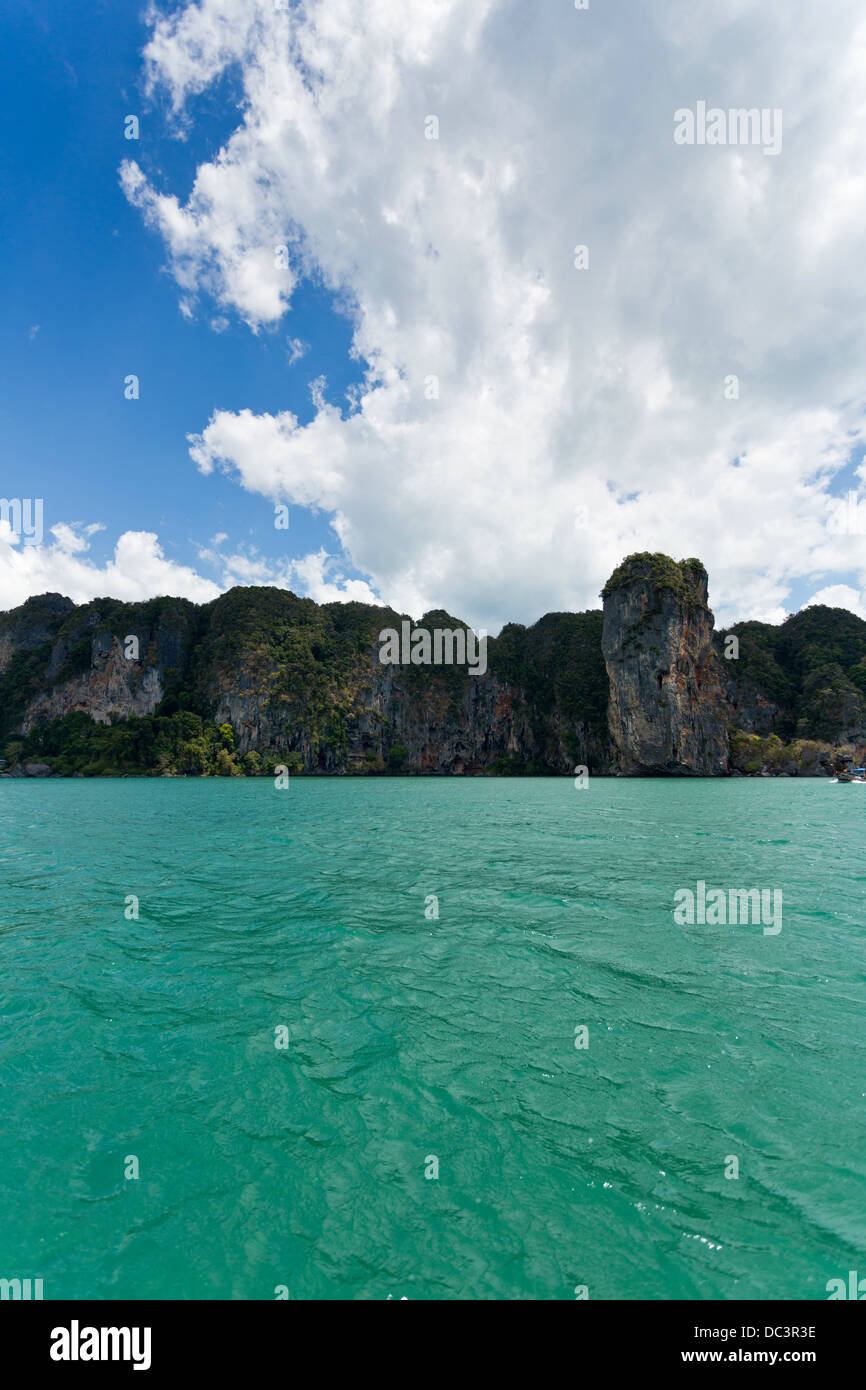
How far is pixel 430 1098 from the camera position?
18.1ft

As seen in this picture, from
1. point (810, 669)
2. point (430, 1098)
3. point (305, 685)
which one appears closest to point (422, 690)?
point (305, 685)

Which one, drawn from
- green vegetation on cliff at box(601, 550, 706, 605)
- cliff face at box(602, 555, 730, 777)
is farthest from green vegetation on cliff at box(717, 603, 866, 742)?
green vegetation on cliff at box(601, 550, 706, 605)

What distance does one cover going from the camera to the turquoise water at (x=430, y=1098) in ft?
12.5

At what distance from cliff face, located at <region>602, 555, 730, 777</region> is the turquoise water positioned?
9161cm

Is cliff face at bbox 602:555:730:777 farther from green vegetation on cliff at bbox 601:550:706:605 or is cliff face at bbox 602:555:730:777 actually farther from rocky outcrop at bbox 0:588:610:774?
rocky outcrop at bbox 0:588:610:774

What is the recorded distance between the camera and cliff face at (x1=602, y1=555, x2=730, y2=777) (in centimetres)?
9888

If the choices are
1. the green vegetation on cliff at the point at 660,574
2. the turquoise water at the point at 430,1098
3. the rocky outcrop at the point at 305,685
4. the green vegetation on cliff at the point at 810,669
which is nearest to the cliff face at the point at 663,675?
the green vegetation on cliff at the point at 660,574

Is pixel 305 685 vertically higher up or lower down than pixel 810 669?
lower down

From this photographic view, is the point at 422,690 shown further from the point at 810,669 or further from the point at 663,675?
the point at 810,669

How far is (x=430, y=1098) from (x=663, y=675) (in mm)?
103715
